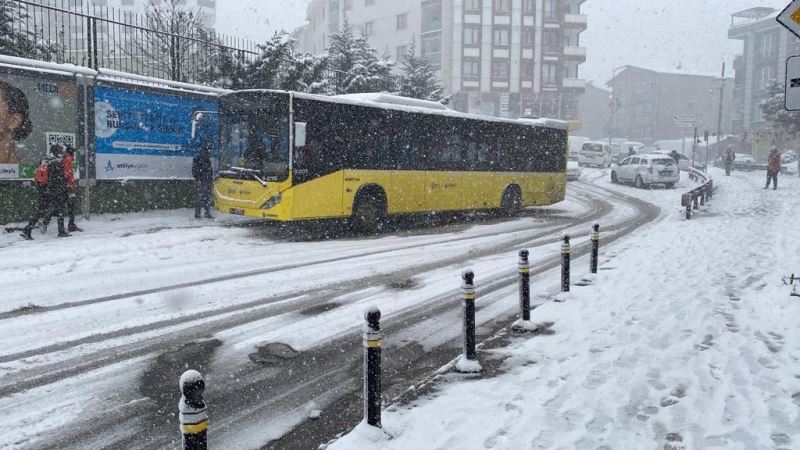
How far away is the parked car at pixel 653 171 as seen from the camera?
3328 centimetres

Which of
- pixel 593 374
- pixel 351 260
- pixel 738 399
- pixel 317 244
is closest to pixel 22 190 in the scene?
pixel 317 244

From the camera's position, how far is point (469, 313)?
5.95 metres

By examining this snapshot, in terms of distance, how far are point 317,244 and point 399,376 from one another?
855 cm

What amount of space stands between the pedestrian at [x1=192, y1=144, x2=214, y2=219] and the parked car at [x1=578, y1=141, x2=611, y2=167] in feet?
131

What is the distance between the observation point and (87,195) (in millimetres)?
14711

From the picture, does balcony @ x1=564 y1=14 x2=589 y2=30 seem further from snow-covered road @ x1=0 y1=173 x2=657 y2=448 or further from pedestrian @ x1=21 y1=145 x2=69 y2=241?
pedestrian @ x1=21 y1=145 x2=69 y2=241

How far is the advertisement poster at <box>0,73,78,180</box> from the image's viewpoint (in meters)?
13.2

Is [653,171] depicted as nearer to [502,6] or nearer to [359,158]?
[359,158]

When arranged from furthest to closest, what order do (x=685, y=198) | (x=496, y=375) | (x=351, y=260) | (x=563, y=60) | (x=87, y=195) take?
(x=563, y=60)
(x=685, y=198)
(x=87, y=195)
(x=351, y=260)
(x=496, y=375)

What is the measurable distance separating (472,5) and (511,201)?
49239mm

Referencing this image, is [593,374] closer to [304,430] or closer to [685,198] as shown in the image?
[304,430]

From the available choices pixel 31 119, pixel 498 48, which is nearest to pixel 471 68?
pixel 498 48

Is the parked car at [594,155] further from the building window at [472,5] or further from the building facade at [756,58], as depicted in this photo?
the building facade at [756,58]

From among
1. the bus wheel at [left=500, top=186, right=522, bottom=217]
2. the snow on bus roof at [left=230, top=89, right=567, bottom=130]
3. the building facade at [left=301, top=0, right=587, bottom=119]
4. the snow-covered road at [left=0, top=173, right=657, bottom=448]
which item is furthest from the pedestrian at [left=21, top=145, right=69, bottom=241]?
the building facade at [left=301, top=0, right=587, bottom=119]
